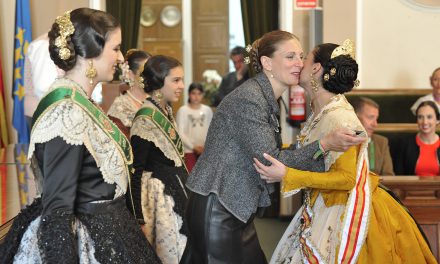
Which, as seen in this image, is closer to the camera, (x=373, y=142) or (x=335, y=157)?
(x=335, y=157)

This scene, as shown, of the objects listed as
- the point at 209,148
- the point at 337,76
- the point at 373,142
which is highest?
the point at 337,76

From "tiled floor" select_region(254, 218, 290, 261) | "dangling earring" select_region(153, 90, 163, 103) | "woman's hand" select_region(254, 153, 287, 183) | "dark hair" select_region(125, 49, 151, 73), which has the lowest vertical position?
"tiled floor" select_region(254, 218, 290, 261)

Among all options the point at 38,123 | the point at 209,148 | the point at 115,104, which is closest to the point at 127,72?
the point at 115,104

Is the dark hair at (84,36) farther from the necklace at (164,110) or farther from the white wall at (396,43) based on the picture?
the white wall at (396,43)

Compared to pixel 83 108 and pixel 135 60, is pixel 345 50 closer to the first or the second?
pixel 83 108

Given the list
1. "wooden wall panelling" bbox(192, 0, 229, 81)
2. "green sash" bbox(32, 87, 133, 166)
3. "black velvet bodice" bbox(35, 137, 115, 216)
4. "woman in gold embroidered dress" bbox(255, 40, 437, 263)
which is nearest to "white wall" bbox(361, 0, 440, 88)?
"wooden wall panelling" bbox(192, 0, 229, 81)

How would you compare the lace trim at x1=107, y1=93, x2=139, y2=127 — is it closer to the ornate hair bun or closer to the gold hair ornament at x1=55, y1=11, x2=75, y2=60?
the ornate hair bun

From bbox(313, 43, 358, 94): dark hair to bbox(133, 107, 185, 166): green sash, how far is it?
1.03 m

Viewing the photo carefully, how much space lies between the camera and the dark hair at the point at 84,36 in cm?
228

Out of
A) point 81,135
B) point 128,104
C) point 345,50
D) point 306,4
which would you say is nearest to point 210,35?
point 306,4

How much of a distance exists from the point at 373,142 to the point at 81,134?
11.2 feet

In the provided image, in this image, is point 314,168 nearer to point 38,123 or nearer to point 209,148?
point 209,148

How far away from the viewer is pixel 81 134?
2.20 m

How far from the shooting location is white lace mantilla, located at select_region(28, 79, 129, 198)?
2.18m
